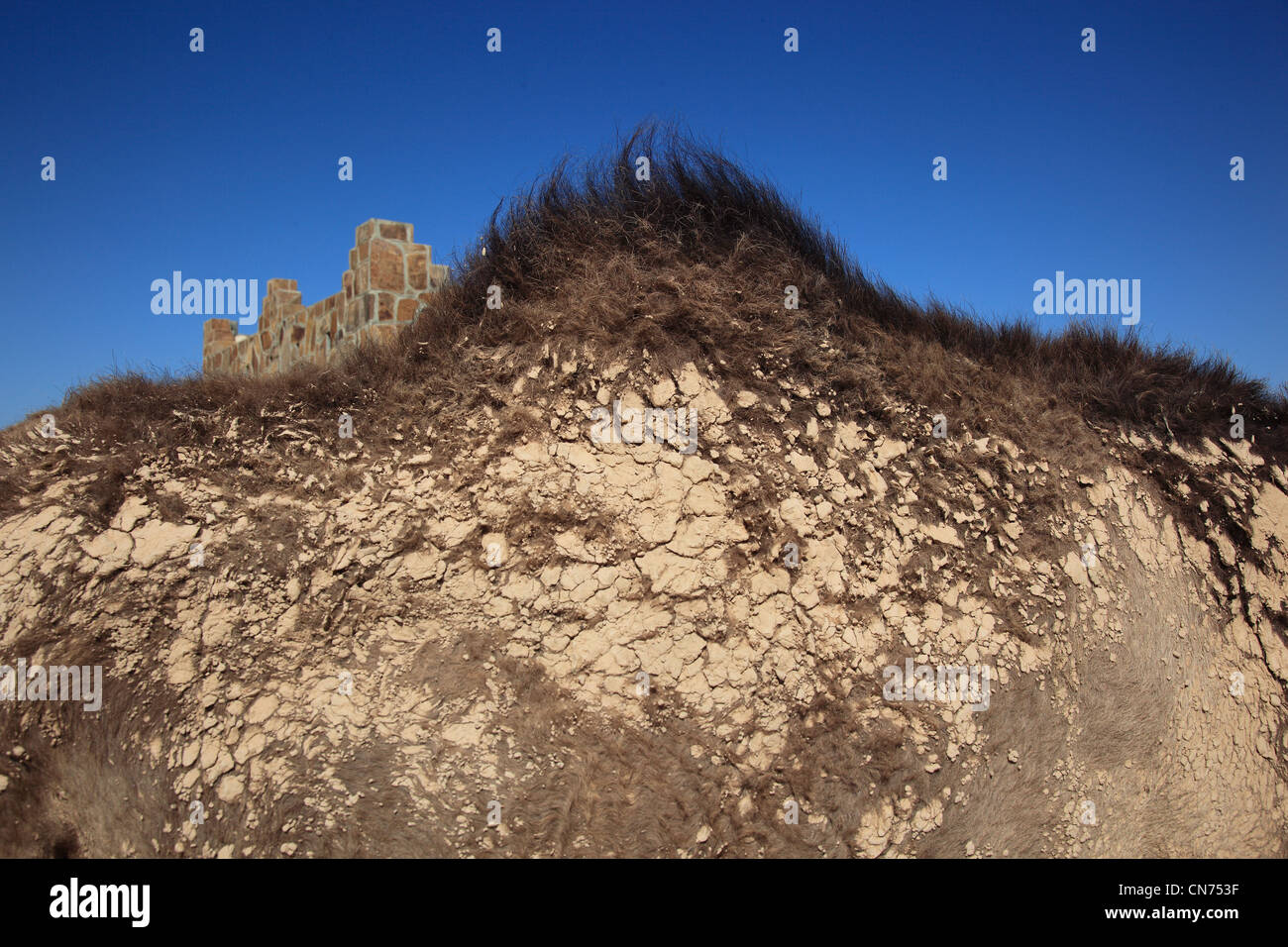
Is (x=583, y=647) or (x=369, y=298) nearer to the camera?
(x=583, y=647)

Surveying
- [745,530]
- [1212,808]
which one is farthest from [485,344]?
[1212,808]

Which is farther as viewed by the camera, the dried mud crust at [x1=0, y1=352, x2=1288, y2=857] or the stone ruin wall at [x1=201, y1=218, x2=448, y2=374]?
the stone ruin wall at [x1=201, y1=218, x2=448, y2=374]

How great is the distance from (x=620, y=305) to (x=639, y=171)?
991mm

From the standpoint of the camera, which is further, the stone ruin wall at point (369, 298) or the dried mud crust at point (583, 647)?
the stone ruin wall at point (369, 298)

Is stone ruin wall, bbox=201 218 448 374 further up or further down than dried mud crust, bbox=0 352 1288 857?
further up

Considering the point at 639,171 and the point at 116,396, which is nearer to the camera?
the point at 116,396

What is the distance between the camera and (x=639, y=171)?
172 inches

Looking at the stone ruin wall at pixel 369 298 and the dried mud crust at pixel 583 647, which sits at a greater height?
the stone ruin wall at pixel 369 298

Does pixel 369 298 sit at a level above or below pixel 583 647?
above

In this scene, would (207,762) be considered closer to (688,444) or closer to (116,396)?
(116,396)

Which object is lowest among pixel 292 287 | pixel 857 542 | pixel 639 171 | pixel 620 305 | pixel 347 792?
pixel 347 792
